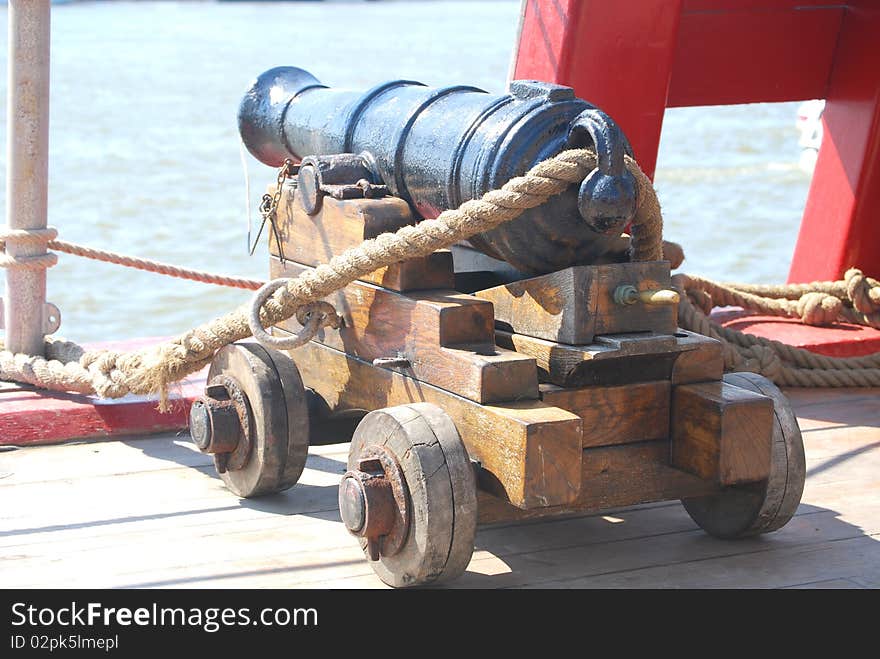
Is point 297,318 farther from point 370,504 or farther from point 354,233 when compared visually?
point 370,504

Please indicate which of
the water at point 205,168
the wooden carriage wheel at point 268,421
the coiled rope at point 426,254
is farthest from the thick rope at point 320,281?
the water at point 205,168

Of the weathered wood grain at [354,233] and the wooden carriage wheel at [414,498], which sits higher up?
the weathered wood grain at [354,233]

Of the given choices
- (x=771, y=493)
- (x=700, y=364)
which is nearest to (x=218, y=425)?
(x=700, y=364)

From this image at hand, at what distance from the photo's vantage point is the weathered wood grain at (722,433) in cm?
267

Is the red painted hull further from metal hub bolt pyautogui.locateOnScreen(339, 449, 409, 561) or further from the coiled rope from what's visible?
metal hub bolt pyautogui.locateOnScreen(339, 449, 409, 561)

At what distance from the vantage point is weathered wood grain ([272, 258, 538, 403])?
8.49ft

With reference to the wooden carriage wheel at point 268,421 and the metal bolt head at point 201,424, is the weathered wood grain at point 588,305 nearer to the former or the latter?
the wooden carriage wheel at point 268,421

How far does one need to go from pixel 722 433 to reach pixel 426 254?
2.10 ft

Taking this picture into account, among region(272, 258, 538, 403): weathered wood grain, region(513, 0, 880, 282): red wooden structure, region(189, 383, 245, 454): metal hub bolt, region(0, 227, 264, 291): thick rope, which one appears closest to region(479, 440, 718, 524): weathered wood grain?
region(272, 258, 538, 403): weathered wood grain

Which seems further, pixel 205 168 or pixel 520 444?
pixel 205 168

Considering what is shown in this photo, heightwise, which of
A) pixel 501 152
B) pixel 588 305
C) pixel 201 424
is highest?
pixel 501 152

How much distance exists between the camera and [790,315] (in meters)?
4.52
